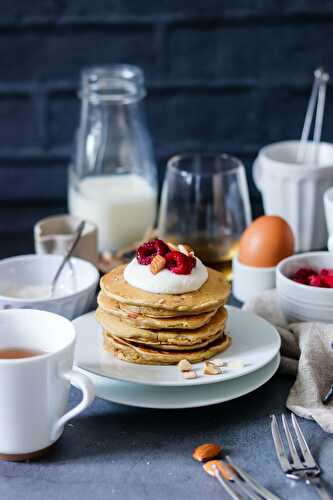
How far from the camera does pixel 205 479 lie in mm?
922

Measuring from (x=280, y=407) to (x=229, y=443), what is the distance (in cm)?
11

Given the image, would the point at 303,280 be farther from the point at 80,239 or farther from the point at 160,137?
the point at 160,137

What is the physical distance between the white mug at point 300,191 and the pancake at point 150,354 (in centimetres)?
59

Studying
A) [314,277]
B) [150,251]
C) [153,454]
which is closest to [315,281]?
[314,277]

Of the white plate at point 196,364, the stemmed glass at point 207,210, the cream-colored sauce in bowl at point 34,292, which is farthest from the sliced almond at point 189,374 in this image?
the stemmed glass at point 207,210

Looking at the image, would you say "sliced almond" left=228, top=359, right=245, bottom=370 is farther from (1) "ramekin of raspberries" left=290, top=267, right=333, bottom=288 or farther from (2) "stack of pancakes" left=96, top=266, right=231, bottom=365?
(1) "ramekin of raspberries" left=290, top=267, right=333, bottom=288

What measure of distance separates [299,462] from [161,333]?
22 centimetres

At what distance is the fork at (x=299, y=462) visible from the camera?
91 cm

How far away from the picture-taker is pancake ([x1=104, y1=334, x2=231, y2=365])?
104 cm

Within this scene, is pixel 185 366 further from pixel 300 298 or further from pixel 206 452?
pixel 300 298

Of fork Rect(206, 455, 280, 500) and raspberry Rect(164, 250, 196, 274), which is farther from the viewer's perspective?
raspberry Rect(164, 250, 196, 274)

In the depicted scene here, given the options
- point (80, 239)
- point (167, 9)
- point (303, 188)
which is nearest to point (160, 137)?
point (167, 9)

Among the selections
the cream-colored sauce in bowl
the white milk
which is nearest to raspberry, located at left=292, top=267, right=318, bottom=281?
the cream-colored sauce in bowl

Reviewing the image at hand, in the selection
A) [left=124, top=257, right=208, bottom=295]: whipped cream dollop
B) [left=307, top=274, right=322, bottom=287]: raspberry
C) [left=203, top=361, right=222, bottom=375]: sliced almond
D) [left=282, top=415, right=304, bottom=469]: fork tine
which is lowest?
[left=282, top=415, right=304, bottom=469]: fork tine
